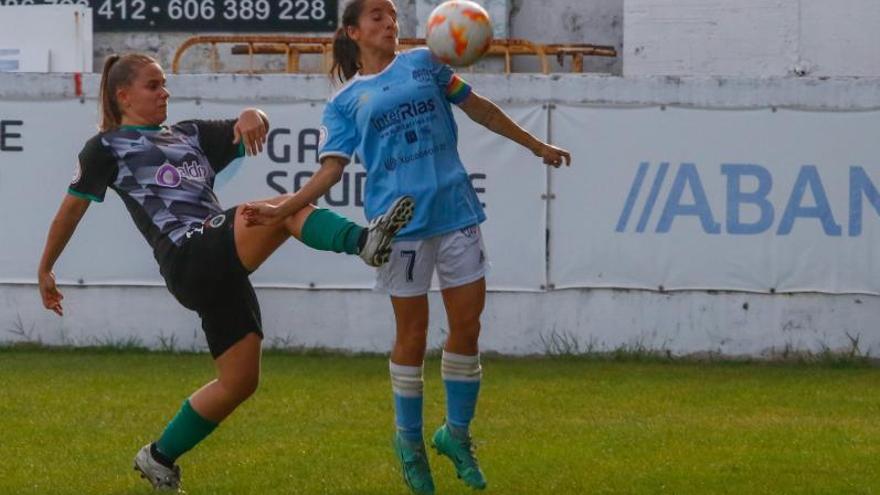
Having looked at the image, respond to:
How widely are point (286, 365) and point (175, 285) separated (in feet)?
17.9

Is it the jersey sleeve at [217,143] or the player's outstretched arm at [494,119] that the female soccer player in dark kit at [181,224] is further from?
the player's outstretched arm at [494,119]

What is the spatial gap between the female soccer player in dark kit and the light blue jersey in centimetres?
24

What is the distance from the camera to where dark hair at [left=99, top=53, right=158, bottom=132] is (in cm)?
690

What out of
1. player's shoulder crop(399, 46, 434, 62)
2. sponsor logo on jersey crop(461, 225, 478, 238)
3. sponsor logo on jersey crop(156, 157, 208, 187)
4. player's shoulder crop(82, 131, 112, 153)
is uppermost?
player's shoulder crop(399, 46, 434, 62)

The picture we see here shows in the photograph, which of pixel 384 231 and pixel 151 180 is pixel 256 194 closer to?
pixel 151 180

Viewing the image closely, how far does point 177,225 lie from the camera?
6.79m

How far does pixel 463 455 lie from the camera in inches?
275

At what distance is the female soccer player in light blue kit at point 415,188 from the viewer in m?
6.77

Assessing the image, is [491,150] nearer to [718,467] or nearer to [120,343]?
[120,343]

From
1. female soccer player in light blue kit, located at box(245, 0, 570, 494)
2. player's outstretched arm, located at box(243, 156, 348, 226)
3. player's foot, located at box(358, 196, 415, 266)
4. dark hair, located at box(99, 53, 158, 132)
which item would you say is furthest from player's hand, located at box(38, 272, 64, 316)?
player's foot, located at box(358, 196, 415, 266)

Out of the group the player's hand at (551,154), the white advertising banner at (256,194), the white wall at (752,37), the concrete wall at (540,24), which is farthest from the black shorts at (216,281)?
the concrete wall at (540,24)

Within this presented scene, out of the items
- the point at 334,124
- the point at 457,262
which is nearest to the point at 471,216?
the point at 457,262

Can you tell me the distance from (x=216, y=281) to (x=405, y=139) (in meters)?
0.92

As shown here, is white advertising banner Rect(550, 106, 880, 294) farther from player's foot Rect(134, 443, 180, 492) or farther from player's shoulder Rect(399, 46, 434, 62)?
player's foot Rect(134, 443, 180, 492)
